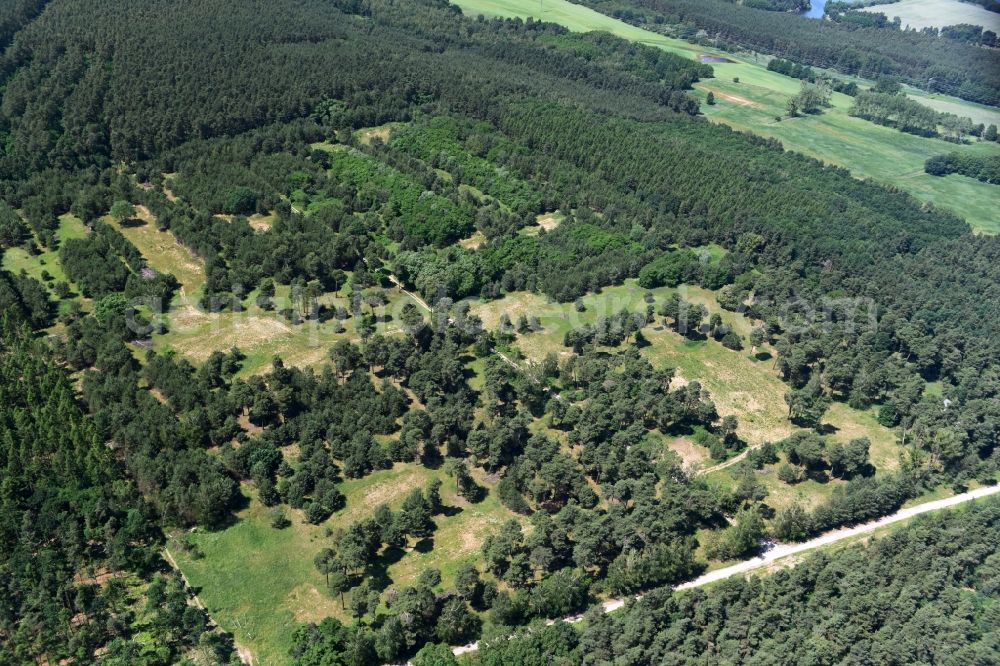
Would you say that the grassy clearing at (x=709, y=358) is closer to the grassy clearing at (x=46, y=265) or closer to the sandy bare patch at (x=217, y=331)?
the sandy bare patch at (x=217, y=331)

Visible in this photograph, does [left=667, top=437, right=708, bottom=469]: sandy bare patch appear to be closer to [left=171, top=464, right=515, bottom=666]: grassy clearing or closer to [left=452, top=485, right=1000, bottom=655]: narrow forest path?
[left=452, top=485, right=1000, bottom=655]: narrow forest path

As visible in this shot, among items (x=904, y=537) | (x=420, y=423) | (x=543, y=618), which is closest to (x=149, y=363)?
(x=420, y=423)

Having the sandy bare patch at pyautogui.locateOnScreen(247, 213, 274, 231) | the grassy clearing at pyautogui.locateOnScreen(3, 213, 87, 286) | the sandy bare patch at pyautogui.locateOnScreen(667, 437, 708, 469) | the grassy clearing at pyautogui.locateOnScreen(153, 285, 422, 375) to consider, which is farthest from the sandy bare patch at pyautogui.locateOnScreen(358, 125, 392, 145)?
the sandy bare patch at pyautogui.locateOnScreen(667, 437, 708, 469)

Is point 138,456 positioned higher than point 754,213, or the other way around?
point 754,213

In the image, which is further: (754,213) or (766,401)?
(754,213)

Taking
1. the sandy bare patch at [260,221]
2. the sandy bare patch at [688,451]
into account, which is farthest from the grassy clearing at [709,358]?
the sandy bare patch at [260,221]

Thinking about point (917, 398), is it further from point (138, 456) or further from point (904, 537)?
point (138, 456)
